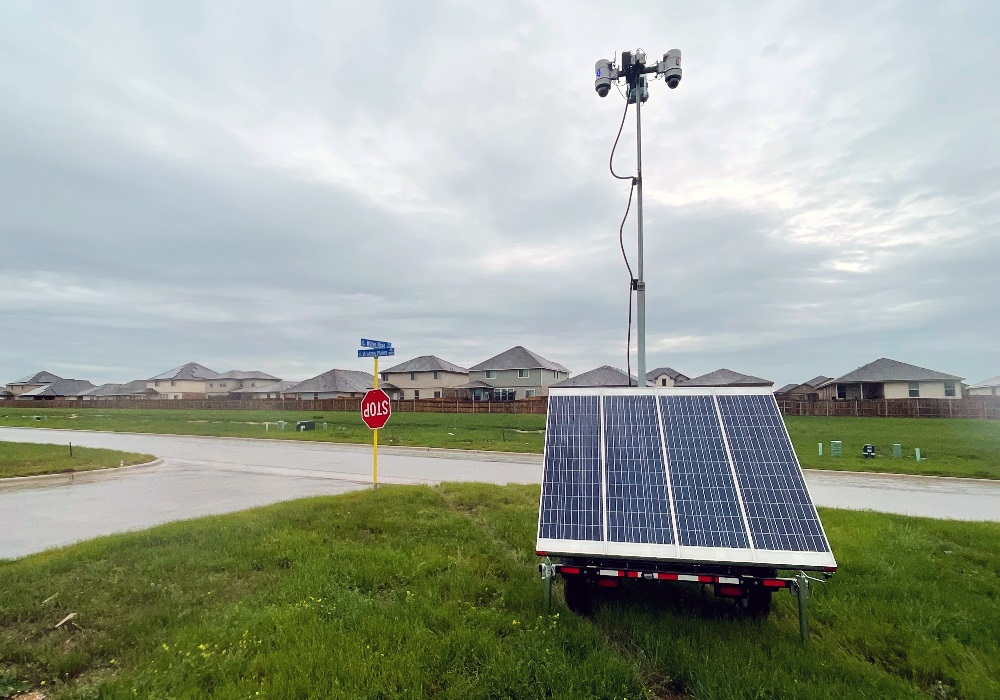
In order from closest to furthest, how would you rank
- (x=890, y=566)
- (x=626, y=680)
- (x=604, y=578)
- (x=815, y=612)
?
(x=626, y=680) < (x=604, y=578) < (x=815, y=612) < (x=890, y=566)

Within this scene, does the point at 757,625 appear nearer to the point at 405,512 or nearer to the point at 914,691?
the point at 914,691

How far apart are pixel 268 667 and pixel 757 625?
4752 millimetres

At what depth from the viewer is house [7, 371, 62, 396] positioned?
125m

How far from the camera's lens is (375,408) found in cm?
1388

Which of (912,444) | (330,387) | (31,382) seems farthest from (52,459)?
(31,382)

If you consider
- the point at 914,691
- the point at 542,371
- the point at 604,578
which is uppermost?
the point at 542,371

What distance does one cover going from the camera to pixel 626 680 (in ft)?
15.2

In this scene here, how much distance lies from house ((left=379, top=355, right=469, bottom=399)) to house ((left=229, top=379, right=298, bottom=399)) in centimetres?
2311

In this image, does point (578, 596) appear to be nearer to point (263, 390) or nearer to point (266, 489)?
point (266, 489)

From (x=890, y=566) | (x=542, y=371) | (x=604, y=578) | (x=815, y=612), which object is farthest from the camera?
(x=542, y=371)

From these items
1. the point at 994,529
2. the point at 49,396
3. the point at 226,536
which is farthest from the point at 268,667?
the point at 49,396

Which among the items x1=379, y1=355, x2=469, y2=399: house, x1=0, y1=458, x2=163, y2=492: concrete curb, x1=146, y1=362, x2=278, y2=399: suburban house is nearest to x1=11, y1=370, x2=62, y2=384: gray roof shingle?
x1=146, y1=362, x2=278, y2=399: suburban house

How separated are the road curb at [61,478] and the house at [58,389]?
113149mm

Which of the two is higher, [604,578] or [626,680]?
[604,578]
